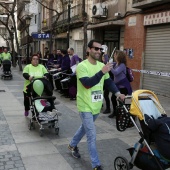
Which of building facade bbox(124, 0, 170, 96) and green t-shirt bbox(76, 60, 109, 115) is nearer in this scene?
green t-shirt bbox(76, 60, 109, 115)

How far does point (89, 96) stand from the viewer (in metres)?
4.12

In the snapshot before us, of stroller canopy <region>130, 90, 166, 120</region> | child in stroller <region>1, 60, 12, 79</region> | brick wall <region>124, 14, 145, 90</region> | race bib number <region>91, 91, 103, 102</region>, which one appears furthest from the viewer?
child in stroller <region>1, 60, 12, 79</region>

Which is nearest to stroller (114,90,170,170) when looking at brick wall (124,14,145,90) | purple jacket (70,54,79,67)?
purple jacket (70,54,79,67)

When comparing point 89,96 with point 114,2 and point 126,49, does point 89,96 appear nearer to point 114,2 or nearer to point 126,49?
point 126,49

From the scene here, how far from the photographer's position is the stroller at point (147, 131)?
3374 mm

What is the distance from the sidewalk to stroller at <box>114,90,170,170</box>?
0.67 m

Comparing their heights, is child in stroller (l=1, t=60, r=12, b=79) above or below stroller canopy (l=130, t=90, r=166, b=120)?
below

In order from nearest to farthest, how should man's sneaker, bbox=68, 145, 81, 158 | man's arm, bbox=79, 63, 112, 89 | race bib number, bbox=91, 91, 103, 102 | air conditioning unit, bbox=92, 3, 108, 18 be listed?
man's arm, bbox=79, 63, 112, 89, race bib number, bbox=91, 91, 103, 102, man's sneaker, bbox=68, 145, 81, 158, air conditioning unit, bbox=92, 3, 108, 18

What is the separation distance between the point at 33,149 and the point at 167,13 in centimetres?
794

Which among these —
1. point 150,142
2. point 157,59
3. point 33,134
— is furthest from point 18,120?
point 157,59

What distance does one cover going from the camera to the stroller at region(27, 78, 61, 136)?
19.4 ft

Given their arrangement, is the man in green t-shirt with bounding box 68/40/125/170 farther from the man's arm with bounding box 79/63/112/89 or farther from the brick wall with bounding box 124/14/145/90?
the brick wall with bounding box 124/14/145/90

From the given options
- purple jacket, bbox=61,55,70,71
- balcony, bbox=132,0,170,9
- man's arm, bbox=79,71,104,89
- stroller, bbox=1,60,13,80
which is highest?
balcony, bbox=132,0,170,9

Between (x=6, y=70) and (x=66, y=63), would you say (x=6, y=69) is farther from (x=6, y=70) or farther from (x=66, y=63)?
(x=66, y=63)
